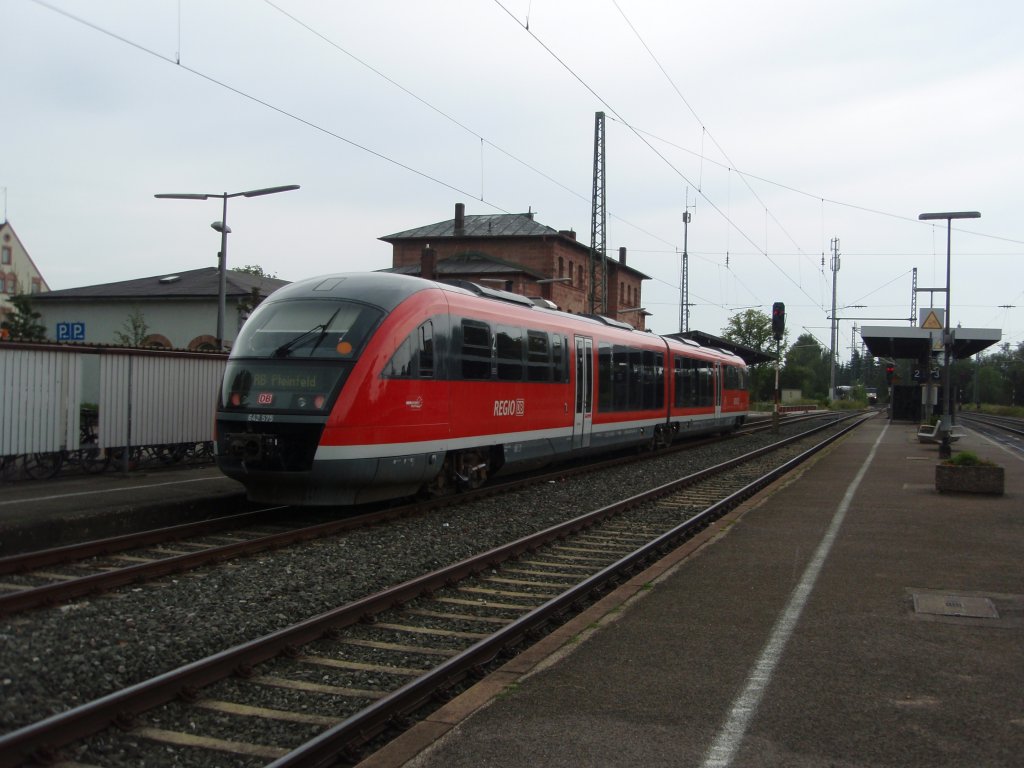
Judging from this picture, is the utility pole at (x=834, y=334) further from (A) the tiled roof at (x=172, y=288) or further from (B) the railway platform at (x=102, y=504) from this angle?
(B) the railway platform at (x=102, y=504)

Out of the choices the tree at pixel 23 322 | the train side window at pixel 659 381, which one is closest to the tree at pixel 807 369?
the train side window at pixel 659 381

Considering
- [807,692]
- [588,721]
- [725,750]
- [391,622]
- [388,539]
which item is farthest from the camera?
[388,539]

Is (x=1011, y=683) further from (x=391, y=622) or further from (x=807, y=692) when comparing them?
(x=391, y=622)

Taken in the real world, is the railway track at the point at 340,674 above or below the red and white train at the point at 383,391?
below

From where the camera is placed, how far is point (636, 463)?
2123cm

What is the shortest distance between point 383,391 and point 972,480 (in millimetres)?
9173

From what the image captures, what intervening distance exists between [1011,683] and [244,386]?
28.1ft

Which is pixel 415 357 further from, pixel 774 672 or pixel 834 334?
pixel 834 334

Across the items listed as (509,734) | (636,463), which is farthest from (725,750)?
(636,463)

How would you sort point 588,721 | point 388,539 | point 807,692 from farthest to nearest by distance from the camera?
point 388,539 < point 807,692 < point 588,721

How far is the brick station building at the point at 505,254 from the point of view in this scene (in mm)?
59750

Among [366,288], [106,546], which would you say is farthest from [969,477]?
[106,546]

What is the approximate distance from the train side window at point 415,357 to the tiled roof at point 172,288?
27.6 metres

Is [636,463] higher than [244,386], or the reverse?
[244,386]
